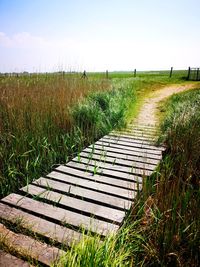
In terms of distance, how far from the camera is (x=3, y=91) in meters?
5.05

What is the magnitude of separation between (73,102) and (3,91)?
1.52 m

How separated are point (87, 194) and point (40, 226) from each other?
690 mm

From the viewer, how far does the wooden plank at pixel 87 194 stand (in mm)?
2514

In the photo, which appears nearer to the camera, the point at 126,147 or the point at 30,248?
the point at 30,248

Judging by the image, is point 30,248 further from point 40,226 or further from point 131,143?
point 131,143

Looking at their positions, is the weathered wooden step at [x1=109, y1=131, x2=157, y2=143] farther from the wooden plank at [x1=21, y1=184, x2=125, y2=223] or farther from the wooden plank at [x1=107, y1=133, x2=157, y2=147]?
the wooden plank at [x1=21, y1=184, x2=125, y2=223]

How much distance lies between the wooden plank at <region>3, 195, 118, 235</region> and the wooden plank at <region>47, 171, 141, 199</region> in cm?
53

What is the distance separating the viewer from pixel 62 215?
2.27 metres

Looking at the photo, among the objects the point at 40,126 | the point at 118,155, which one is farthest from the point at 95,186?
the point at 40,126

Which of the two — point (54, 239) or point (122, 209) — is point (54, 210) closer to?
point (54, 239)

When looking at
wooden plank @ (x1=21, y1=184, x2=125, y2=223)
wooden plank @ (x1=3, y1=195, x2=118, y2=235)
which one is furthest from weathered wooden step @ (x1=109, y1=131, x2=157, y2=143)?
wooden plank @ (x1=3, y1=195, x2=118, y2=235)

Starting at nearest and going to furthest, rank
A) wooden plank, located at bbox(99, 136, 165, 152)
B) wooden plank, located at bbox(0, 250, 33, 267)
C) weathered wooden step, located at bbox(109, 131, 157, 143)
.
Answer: wooden plank, located at bbox(0, 250, 33, 267) → wooden plank, located at bbox(99, 136, 165, 152) → weathered wooden step, located at bbox(109, 131, 157, 143)

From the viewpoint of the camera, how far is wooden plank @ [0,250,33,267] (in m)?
1.70

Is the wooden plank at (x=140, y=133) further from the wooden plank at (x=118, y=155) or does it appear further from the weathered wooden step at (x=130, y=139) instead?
the wooden plank at (x=118, y=155)
